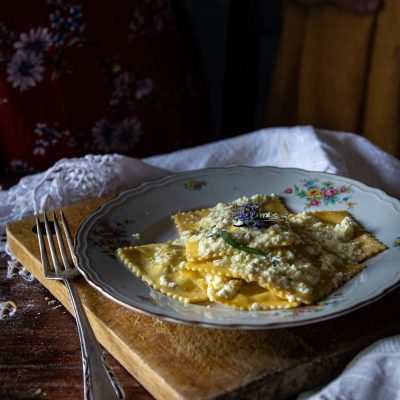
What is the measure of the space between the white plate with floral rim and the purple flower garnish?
0.19m

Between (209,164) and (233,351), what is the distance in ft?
3.03

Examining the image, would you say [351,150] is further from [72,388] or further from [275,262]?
[72,388]

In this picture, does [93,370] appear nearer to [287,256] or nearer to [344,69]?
[287,256]

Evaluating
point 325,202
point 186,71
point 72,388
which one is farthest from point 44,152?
point 72,388

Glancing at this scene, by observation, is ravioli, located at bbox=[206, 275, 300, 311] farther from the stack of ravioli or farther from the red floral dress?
the red floral dress

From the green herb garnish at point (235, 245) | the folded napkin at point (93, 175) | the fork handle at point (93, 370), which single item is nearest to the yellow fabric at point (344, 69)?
the folded napkin at point (93, 175)

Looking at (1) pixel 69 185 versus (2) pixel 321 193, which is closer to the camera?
(2) pixel 321 193

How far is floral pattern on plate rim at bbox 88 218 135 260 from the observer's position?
1321 millimetres

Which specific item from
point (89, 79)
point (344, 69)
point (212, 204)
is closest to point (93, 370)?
point (212, 204)

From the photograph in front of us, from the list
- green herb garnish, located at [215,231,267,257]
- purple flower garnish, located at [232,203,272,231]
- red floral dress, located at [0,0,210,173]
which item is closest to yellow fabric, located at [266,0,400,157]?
red floral dress, located at [0,0,210,173]

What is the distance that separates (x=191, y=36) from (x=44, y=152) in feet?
2.32

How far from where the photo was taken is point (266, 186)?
62.9 inches

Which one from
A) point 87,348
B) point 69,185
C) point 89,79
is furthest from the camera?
point 89,79

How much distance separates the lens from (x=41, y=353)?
3.86 feet
